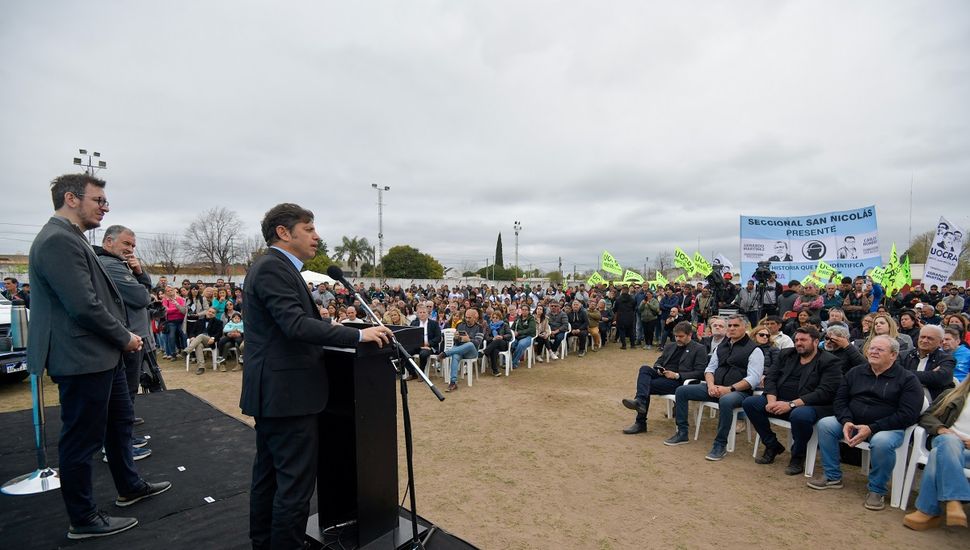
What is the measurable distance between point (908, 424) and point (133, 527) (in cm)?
577

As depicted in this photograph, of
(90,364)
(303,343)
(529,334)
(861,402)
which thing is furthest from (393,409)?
(529,334)

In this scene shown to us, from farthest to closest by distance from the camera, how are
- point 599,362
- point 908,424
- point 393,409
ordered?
point 599,362
point 908,424
point 393,409

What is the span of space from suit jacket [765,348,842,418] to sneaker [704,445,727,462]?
0.76 meters

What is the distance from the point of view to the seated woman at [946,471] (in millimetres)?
3258

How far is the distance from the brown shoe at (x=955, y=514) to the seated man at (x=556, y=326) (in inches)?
291

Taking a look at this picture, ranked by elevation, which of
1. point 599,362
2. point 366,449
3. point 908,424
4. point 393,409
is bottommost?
point 599,362

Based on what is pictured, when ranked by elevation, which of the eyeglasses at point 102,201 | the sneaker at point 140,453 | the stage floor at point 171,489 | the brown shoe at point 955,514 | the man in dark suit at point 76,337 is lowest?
the brown shoe at point 955,514

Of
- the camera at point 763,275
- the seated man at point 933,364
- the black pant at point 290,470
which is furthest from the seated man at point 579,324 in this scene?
the black pant at point 290,470

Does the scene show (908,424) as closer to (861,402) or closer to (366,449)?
(861,402)

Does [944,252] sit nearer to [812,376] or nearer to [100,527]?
[812,376]

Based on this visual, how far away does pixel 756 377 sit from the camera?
498 centimetres

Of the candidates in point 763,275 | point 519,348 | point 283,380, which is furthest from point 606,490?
point 763,275

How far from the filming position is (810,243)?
11.6 m

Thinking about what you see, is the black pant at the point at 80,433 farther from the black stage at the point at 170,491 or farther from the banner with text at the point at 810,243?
the banner with text at the point at 810,243
